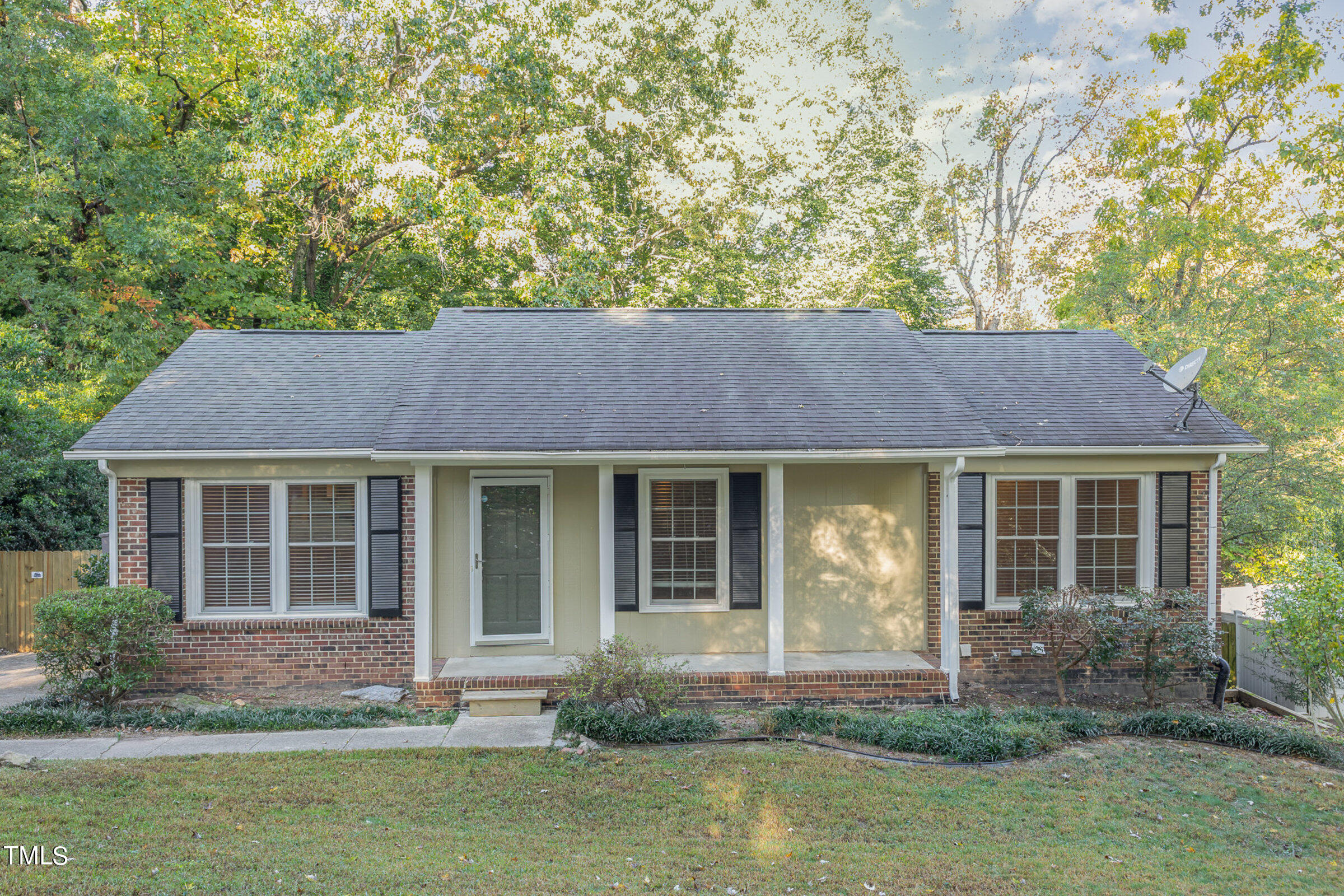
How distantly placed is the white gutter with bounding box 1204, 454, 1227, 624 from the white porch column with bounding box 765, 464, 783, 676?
476cm

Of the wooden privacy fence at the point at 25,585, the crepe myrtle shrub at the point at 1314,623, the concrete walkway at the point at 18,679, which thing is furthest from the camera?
the wooden privacy fence at the point at 25,585

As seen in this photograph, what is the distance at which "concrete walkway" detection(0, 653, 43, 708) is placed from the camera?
7566 millimetres

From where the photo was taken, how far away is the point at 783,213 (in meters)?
21.0

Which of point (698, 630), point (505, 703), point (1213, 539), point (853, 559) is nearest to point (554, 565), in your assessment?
point (505, 703)

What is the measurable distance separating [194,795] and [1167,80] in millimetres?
23278

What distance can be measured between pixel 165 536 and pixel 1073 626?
29.9 feet

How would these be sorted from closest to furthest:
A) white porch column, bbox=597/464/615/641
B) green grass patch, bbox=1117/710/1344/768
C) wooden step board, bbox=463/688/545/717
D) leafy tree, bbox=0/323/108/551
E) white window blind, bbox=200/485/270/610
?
green grass patch, bbox=1117/710/1344/768 → wooden step board, bbox=463/688/545/717 → white porch column, bbox=597/464/615/641 → white window blind, bbox=200/485/270/610 → leafy tree, bbox=0/323/108/551

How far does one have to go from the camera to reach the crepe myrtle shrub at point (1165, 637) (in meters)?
7.25

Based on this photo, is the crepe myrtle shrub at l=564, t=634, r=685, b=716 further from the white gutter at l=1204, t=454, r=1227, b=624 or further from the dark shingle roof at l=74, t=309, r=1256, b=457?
the white gutter at l=1204, t=454, r=1227, b=624

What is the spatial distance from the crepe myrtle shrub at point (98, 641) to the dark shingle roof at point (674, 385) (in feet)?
9.30

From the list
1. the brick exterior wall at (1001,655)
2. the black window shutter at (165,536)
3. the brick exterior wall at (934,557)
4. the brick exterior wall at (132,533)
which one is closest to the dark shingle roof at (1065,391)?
the brick exterior wall at (1001,655)

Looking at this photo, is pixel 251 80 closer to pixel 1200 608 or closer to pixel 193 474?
pixel 193 474

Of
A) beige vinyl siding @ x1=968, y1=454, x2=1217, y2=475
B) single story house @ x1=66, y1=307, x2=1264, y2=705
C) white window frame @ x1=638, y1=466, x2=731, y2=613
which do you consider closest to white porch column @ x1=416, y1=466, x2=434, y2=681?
single story house @ x1=66, y1=307, x2=1264, y2=705

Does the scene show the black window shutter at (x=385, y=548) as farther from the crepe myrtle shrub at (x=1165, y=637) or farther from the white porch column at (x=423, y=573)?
the crepe myrtle shrub at (x=1165, y=637)
